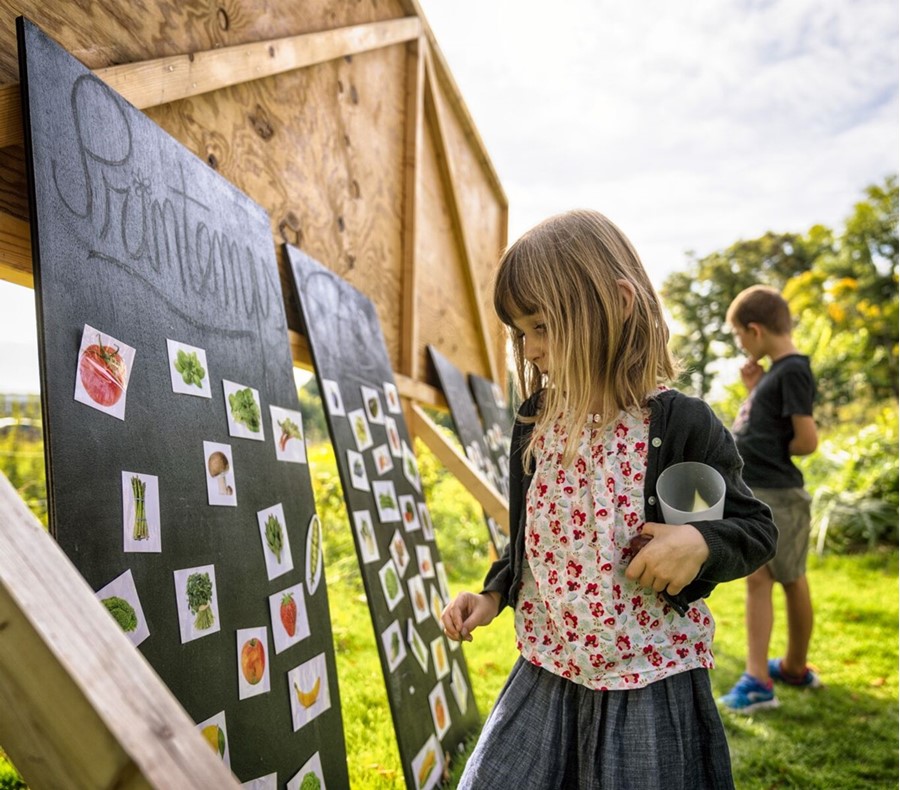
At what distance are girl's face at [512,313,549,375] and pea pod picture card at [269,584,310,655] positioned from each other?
2.43ft

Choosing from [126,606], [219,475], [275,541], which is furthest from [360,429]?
[126,606]

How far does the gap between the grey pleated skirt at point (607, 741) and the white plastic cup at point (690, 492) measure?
307 millimetres

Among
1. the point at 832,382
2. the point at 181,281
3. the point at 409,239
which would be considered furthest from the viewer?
the point at 832,382

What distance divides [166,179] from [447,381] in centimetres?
244

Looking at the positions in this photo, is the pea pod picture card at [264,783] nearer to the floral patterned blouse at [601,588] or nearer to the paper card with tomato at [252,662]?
the paper card with tomato at [252,662]

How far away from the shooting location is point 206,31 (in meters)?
1.85

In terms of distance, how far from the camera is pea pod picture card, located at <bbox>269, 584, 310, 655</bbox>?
1.46 m

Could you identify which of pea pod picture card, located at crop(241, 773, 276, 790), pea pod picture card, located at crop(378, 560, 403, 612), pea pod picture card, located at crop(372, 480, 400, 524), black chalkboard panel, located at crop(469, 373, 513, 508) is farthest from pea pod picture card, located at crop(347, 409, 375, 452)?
black chalkboard panel, located at crop(469, 373, 513, 508)

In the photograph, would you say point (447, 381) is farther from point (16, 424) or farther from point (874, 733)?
point (874, 733)

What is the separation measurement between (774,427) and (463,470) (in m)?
1.33

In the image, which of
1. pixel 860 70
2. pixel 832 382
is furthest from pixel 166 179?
pixel 860 70

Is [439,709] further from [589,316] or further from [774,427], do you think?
[774,427]

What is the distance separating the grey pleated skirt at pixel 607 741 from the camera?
119 centimetres

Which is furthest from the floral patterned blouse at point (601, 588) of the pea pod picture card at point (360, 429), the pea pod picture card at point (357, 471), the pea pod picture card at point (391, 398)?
the pea pod picture card at point (391, 398)
